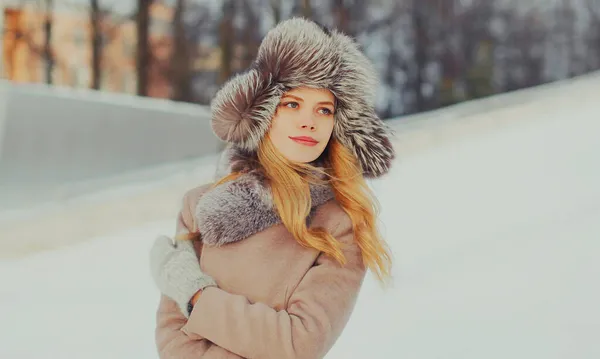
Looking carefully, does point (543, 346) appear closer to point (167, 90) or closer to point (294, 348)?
point (294, 348)

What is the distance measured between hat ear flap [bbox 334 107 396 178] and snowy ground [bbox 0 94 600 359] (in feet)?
2.96

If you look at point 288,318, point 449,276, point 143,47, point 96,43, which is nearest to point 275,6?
point 143,47

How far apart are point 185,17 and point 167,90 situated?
674 millimetres

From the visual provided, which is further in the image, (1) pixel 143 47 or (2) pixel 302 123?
(1) pixel 143 47

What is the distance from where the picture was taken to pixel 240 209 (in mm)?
983

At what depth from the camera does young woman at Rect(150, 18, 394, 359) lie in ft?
3.05

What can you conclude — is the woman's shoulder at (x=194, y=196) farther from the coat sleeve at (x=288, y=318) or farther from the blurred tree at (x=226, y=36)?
the blurred tree at (x=226, y=36)

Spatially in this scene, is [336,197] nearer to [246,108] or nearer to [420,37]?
[246,108]

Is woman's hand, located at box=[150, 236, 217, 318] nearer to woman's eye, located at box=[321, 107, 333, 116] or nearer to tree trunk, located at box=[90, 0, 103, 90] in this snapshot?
woman's eye, located at box=[321, 107, 333, 116]

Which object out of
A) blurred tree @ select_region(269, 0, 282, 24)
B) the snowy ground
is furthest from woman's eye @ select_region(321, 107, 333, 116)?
blurred tree @ select_region(269, 0, 282, 24)

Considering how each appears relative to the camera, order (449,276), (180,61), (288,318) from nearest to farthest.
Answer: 1. (288,318)
2. (449,276)
3. (180,61)

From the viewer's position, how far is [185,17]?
197 inches

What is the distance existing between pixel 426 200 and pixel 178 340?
165 cm

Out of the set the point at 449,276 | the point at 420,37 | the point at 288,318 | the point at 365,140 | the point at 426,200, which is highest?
the point at 420,37
